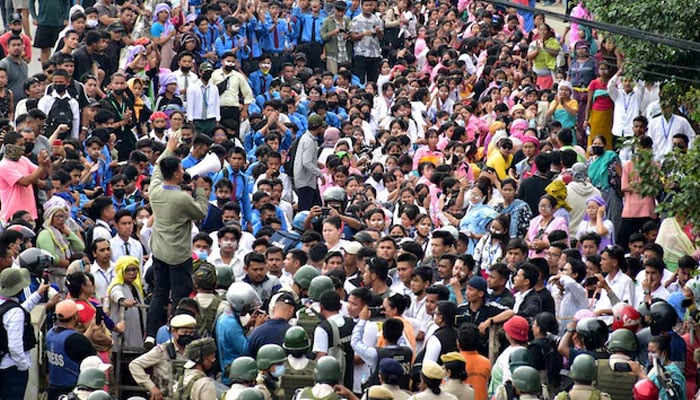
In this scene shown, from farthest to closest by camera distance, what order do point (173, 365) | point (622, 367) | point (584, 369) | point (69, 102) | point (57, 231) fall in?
1. point (69, 102)
2. point (57, 231)
3. point (173, 365)
4. point (622, 367)
5. point (584, 369)

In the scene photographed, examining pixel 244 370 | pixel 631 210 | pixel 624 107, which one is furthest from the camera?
pixel 624 107

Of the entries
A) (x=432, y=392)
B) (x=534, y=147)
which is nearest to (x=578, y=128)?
(x=534, y=147)

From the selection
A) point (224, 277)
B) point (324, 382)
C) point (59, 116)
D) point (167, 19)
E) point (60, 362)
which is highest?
point (167, 19)

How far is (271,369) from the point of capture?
460 inches

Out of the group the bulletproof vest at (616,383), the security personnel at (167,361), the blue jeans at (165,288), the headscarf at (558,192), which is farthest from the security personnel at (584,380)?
the headscarf at (558,192)

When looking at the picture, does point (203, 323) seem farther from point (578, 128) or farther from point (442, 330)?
point (578, 128)

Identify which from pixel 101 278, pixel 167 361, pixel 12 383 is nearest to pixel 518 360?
pixel 167 361

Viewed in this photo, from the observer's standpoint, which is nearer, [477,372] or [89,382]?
[89,382]

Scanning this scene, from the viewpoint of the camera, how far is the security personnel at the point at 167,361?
12.4m

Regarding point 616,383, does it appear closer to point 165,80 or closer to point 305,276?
point 305,276

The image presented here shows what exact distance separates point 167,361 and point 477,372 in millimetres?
2461

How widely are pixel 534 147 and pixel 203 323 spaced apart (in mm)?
7549

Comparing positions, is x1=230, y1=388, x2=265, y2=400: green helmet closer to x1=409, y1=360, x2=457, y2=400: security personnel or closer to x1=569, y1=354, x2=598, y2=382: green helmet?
x1=409, y1=360, x2=457, y2=400: security personnel

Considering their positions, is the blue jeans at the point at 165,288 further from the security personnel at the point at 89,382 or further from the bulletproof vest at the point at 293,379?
the security personnel at the point at 89,382
